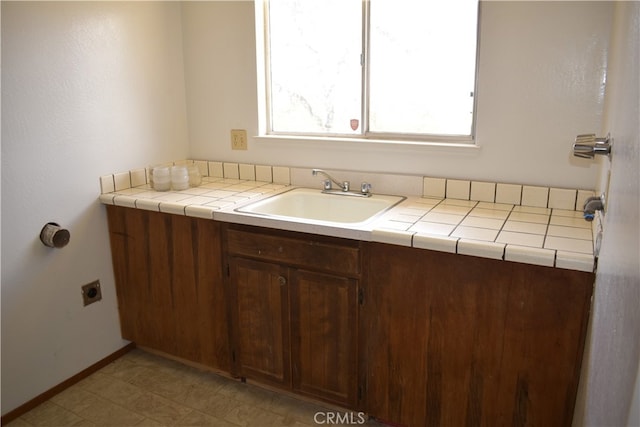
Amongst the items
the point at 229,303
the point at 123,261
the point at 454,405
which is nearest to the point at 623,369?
the point at 454,405

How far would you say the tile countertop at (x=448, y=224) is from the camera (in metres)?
1.54

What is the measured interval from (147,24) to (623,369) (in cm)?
251

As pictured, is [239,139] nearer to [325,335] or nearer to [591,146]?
[325,335]

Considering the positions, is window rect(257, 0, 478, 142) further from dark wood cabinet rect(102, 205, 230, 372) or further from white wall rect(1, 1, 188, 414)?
dark wood cabinet rect(102, 205, 230, 372)

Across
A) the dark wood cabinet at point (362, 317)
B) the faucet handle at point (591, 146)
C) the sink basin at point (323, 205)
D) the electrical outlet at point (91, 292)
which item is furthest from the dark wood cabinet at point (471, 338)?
the electrical outlet at point (91, 292)

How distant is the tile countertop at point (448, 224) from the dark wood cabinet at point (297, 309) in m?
0.09

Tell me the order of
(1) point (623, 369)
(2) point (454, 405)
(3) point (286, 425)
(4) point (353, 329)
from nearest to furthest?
(1) point (623, 369)
(2) point (454, 405)
(4) point (353, 329)
(3) point (286, 425)

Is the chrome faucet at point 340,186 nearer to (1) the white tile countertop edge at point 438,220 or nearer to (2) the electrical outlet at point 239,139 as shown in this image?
(1) the white tile countertop edge at point 438,220

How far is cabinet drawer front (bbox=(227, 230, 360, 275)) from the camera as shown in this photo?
184 cm

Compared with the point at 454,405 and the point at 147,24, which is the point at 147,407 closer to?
the point at 454,405

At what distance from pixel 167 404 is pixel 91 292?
2.12 ft

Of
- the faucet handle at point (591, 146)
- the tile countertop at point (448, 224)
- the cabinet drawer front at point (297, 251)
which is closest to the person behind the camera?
the faucet handle at point (591, 146)

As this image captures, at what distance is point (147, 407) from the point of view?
7.13 feet

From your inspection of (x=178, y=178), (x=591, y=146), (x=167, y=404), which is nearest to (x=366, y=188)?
(x=178, y=178)
